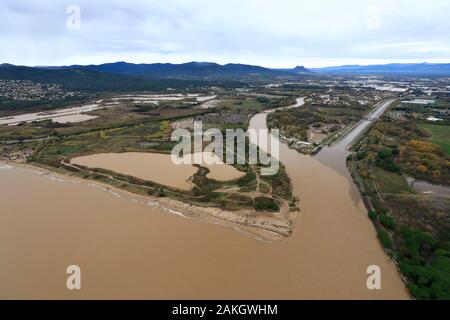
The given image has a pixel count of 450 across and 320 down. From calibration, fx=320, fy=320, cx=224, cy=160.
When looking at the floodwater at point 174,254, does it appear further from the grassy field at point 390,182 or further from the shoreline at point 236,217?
the grassy field at point 390,182

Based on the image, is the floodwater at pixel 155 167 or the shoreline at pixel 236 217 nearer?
the shoreline at pixel 236 217

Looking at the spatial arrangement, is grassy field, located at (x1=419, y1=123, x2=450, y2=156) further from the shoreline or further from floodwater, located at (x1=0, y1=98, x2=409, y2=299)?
the shoreline

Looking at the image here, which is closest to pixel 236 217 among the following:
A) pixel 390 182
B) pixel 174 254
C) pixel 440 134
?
pixel 174 254

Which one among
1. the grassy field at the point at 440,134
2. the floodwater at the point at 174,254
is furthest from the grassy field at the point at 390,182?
the grassy field at the point at 440,134
